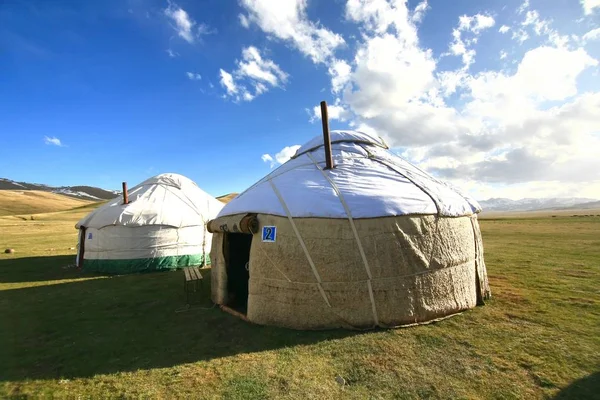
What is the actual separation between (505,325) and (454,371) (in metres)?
2.13

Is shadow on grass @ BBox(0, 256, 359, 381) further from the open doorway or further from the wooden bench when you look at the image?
the open doorway

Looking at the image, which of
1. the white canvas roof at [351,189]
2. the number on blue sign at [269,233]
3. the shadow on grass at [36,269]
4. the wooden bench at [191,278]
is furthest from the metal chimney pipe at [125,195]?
the number on blue sign at [269,233]

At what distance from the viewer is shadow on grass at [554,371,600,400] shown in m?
3.63

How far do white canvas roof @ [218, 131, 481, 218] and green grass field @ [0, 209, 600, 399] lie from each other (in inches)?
82.3

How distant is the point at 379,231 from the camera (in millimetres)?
5531

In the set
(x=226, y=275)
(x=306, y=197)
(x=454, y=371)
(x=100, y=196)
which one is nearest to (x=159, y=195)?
(x=226, y=275)

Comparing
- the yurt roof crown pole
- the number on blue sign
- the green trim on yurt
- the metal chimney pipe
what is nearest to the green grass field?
the number on blue sign

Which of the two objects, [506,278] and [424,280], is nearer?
[424,280]

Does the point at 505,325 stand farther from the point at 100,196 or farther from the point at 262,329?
the point at 100,196

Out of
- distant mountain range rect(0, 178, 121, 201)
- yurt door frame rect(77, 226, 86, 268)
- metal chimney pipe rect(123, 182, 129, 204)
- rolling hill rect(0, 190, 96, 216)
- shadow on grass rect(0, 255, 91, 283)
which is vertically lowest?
shadow on grass rect(0, 255, 91, 283)

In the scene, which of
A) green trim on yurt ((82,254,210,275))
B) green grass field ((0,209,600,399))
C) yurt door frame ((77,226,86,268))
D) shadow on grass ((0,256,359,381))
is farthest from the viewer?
yurt door frame ((77,226,86,268))

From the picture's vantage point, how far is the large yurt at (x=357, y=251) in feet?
Result: 18.0

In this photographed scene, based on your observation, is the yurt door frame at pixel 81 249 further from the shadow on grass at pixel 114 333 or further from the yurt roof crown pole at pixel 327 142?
the yurt roof crown pole at pixel 327 142

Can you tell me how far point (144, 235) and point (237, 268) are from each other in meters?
5.80
